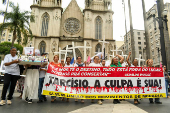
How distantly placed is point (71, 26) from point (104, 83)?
2416 cm

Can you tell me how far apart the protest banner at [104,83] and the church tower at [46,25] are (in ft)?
68.1

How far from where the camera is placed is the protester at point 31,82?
15.8 ft

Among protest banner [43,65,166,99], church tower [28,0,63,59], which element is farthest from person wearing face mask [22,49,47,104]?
church tower [28,0,63,59]

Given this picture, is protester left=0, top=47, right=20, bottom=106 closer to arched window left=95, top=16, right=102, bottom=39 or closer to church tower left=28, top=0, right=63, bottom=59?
church tower left=28, top=0, right=63, bottom=59

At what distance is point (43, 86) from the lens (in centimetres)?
480

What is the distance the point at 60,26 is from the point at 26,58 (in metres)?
23.9

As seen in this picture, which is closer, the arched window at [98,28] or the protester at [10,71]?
the protester at [10,71]

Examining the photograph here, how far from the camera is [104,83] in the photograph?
4.81 metres

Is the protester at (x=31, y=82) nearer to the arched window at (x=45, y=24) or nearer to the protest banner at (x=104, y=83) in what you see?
the protest banner at (x=104, y=83)

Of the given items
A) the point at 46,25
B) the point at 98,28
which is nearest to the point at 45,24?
the point at 46,25

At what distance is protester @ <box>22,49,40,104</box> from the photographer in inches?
189


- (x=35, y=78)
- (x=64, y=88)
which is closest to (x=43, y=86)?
(x=35, y=78)

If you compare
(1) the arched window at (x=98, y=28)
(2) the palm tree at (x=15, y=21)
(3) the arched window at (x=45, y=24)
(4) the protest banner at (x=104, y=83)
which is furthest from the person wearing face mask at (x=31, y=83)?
(1) the arched window at (x=98, y=28)

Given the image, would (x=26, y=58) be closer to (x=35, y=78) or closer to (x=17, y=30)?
(x=35, y=78)
